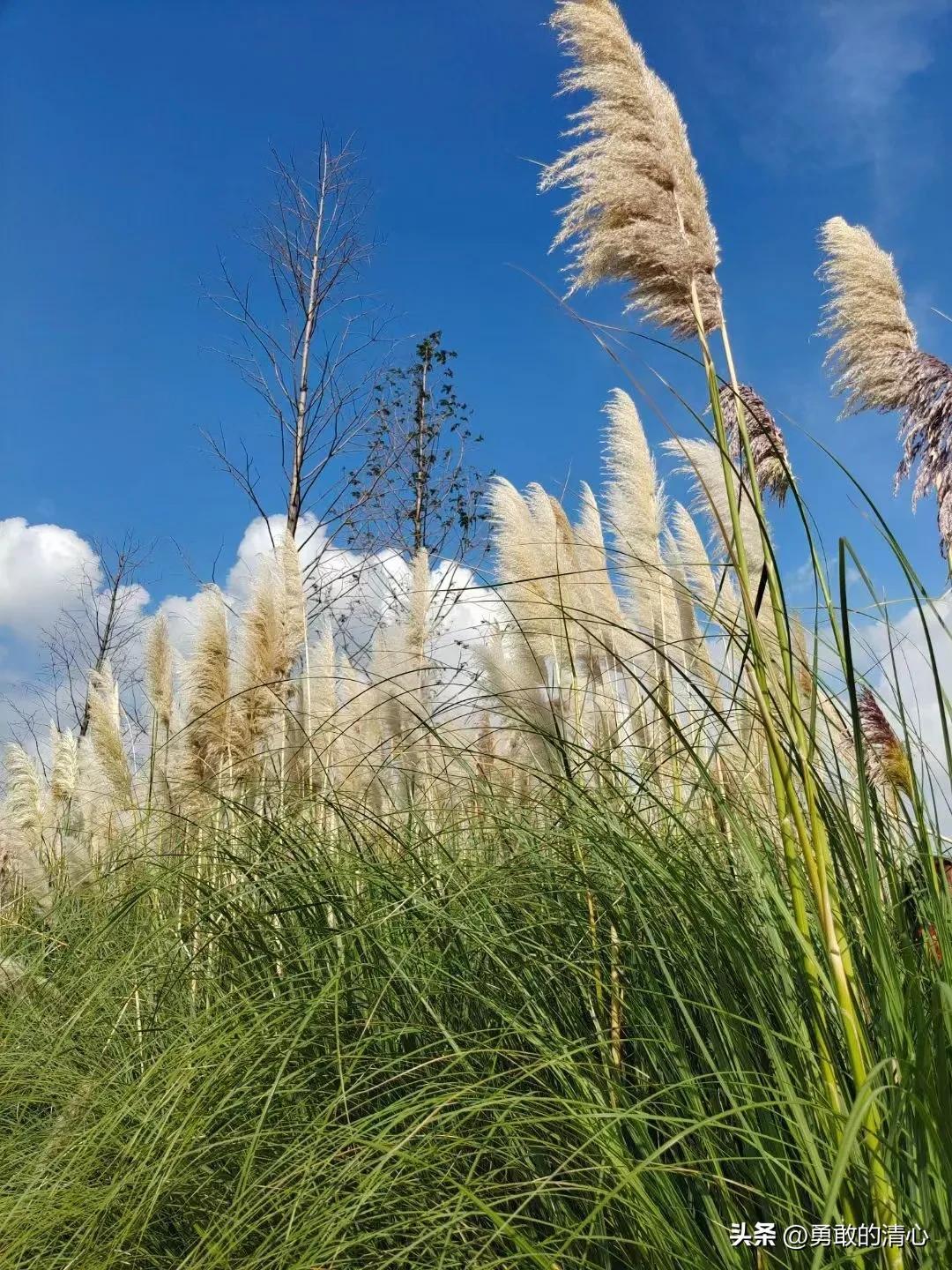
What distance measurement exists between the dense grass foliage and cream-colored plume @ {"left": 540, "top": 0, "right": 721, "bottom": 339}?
1.03 metres

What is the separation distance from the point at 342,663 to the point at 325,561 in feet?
22.6

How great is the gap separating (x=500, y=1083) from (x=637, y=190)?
1.66 metres

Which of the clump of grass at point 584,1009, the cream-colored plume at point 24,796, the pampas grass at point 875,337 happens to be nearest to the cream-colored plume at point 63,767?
the cream-colored plume at point 24,796

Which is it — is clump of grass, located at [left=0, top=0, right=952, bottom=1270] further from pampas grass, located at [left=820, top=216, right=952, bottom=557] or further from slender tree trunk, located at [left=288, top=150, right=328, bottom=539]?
slender tree trunk, located at [left=288, top=150, right=328, bottom=539]

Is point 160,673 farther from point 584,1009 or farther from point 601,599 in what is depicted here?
point 584,1009

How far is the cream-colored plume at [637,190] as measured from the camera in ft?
5.92

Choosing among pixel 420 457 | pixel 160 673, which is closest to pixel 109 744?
pixel 160 673

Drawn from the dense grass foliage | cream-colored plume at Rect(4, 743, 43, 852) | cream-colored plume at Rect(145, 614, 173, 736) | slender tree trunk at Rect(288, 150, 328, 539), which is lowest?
the dense grass foliage

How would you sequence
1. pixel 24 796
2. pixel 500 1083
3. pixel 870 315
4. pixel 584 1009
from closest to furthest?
1. pixel 500 1083
2. pixel 584 1009
3. pixel 870 315
4. pixel 24 796

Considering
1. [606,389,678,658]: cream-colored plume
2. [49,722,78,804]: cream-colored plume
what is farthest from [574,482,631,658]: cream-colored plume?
[49,722,78,804]: cream-colored plume

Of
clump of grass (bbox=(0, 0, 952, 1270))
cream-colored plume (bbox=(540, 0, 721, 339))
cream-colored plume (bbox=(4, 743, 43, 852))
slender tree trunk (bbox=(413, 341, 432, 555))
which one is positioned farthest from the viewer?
slender tree trunk (bbox=(413, 341, 432, 555))

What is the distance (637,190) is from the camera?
1830 millimetres

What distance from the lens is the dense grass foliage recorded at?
1.41 metres

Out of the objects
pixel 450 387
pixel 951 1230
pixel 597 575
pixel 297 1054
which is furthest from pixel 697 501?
pixel 450 387
